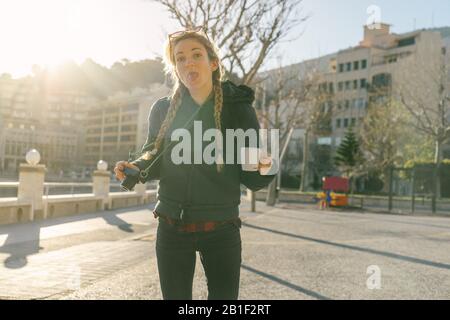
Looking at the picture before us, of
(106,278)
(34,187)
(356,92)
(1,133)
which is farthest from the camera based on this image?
(1,133)

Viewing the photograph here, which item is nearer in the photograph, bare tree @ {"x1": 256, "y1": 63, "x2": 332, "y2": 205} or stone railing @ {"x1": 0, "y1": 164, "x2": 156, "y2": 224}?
stone railing @ {"x1": 0, "y1": 164, "x2": 156, "y2": 224}

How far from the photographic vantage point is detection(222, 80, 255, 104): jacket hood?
2627 millimetres

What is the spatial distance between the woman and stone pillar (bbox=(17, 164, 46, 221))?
12547 millimetres

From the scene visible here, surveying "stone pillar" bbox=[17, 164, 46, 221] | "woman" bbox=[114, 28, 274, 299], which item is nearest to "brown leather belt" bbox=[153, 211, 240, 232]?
"woman" bbox=[114, 28, 274, 299]

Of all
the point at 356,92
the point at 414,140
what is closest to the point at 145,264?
the point at 414,140

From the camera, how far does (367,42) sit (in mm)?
82750

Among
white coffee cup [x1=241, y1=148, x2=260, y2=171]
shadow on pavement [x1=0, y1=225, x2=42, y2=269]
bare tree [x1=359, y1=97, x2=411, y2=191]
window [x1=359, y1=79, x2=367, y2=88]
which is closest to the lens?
white coffee cup [x1=241, y1=148, x2=260, y2=171]

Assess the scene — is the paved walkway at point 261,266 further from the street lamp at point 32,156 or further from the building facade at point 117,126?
the building facade at point 117,126

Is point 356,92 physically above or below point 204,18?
above

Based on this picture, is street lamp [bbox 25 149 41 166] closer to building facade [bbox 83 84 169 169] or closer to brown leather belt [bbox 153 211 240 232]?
brown leather belt [bbox 153 211 240 232]

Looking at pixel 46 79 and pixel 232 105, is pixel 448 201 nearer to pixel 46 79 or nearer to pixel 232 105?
pixel 232 105

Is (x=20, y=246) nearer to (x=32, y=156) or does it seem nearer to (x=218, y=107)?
(x=32, y=156)

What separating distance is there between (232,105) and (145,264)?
18.0 ft

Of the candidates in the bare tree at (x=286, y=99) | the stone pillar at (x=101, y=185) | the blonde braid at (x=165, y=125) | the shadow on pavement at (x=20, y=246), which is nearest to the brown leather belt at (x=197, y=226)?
the blonde braid at (x=165, y=125)
